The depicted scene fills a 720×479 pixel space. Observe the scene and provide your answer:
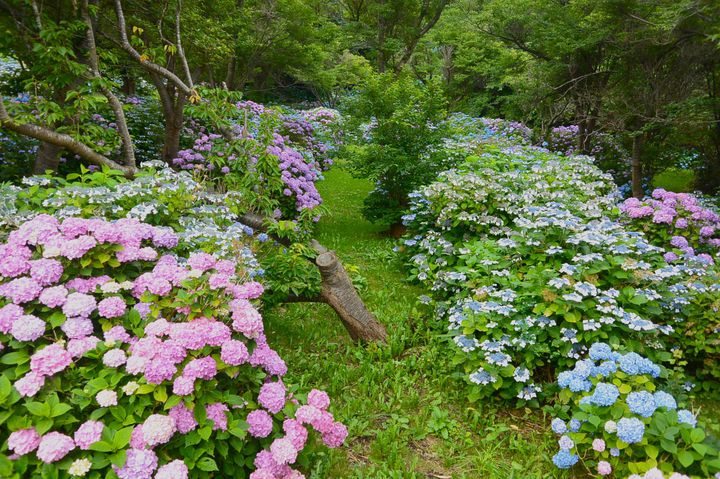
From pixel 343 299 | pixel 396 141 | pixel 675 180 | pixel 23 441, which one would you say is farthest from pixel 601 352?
pixel 675 180

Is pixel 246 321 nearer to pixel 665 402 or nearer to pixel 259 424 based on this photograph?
pixel 259 424

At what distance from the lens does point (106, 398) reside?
1.61 metres

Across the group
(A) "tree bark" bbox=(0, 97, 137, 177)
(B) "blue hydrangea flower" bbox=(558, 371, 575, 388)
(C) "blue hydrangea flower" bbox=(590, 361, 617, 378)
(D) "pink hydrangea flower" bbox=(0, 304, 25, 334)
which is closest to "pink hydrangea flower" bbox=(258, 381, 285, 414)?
(D) "pink hydrangea flower" bbox=(0, 304, 25, 334)

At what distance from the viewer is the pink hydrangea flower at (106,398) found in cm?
160

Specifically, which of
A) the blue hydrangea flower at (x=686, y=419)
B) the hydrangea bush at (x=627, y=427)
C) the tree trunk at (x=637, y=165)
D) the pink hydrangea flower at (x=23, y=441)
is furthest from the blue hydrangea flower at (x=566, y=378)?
the tree trunk at (x=637, y=165)

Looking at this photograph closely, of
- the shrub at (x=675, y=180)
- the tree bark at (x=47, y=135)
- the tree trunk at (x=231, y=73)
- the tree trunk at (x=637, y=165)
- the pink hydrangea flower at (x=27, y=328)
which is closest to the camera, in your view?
Answer: the pink hydrangea flower at (x=27, y=328)

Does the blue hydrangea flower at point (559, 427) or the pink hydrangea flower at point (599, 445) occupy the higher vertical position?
the pink hydrangea flower at point (599, 445)

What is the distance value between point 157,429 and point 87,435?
0.24 meters

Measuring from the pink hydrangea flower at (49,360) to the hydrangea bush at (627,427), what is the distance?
2.27 metres

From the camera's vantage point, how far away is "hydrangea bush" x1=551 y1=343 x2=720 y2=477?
1920mm

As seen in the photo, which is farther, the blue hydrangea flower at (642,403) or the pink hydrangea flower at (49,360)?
the blue hydrangea flower at (642,403)

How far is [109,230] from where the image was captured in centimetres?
203

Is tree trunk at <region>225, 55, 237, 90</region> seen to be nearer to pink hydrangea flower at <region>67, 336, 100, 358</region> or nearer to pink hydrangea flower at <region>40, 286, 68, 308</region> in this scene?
pink hydrangea flower at <region>40, 286, 68, 308</region>

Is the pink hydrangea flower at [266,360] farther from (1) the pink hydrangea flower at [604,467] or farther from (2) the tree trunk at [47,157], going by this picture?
(2) the tree trunk at [47,157]
